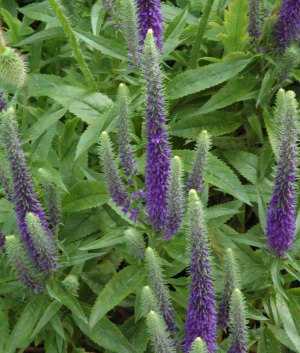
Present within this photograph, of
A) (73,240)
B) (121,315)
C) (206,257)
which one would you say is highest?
(206,257)

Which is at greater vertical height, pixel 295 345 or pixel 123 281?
pixel 123 281

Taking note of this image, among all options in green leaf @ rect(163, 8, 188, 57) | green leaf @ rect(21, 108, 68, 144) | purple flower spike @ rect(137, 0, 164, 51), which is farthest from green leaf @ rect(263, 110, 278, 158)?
green leaf @ rect(21, 108, 68, 144)

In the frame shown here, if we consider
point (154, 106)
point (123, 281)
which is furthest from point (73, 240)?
point (154, 106)

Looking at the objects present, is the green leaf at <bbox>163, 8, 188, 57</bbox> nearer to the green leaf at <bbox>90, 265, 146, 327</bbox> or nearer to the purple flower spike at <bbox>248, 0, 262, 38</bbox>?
the purple flower spike at <bbox>248, 0, 262, 38</bbox>

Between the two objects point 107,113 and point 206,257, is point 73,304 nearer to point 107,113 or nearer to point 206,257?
point 206,257

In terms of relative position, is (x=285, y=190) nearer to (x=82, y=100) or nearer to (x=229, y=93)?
(x=229, y=93)

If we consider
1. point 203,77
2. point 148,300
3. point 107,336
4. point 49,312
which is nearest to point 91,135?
point 203,77

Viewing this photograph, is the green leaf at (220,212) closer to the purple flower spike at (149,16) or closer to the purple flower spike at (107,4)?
the purple flower spike at (149,16)
